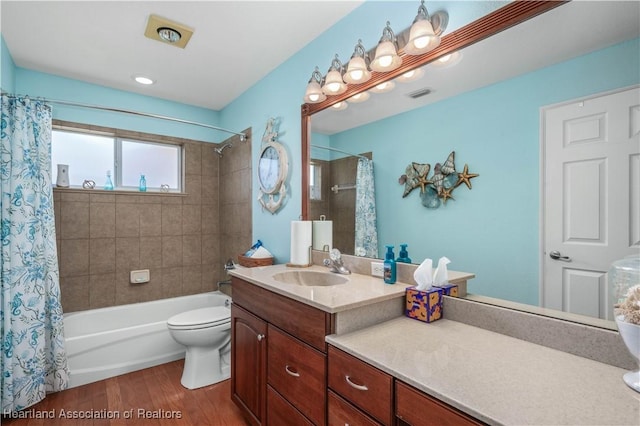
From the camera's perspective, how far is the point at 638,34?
825 millimetres

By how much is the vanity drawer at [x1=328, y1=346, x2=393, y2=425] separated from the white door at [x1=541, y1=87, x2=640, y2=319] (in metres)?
0.64

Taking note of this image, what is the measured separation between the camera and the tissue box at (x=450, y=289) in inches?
48.6

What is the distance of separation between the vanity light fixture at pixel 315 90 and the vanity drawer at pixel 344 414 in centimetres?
157

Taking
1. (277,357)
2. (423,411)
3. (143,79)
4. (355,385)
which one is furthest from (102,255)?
(423,411)

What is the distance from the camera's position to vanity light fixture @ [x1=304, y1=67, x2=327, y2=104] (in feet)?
6.04

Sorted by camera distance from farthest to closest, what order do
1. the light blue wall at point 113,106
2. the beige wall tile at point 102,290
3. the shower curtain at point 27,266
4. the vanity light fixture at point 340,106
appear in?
the beige wall tile at point 102,290 < the light blue wall at point 113,106 < the shower curtain at point 27,266 < the vanity light fixture at point 340,106

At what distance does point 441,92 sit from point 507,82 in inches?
10.7

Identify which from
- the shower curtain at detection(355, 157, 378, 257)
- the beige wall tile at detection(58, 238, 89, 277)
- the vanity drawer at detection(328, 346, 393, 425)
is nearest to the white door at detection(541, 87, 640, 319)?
the vanity drawer at detection(328, 346, 393, 425)

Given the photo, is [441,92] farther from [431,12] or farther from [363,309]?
[363,309]

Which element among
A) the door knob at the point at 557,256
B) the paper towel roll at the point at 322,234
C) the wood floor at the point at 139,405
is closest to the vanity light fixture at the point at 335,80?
the paper towel roll at the point at 322,234

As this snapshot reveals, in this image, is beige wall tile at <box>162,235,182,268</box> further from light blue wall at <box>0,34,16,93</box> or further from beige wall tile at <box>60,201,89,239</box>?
light blue wall at <box>0,34,16,93</box>

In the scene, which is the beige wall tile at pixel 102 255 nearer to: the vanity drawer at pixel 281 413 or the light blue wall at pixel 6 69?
the light blue wall at pixel 6 69

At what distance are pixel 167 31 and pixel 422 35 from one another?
1608mm

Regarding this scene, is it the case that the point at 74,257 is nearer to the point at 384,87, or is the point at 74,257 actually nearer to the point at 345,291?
the point at 345,291
